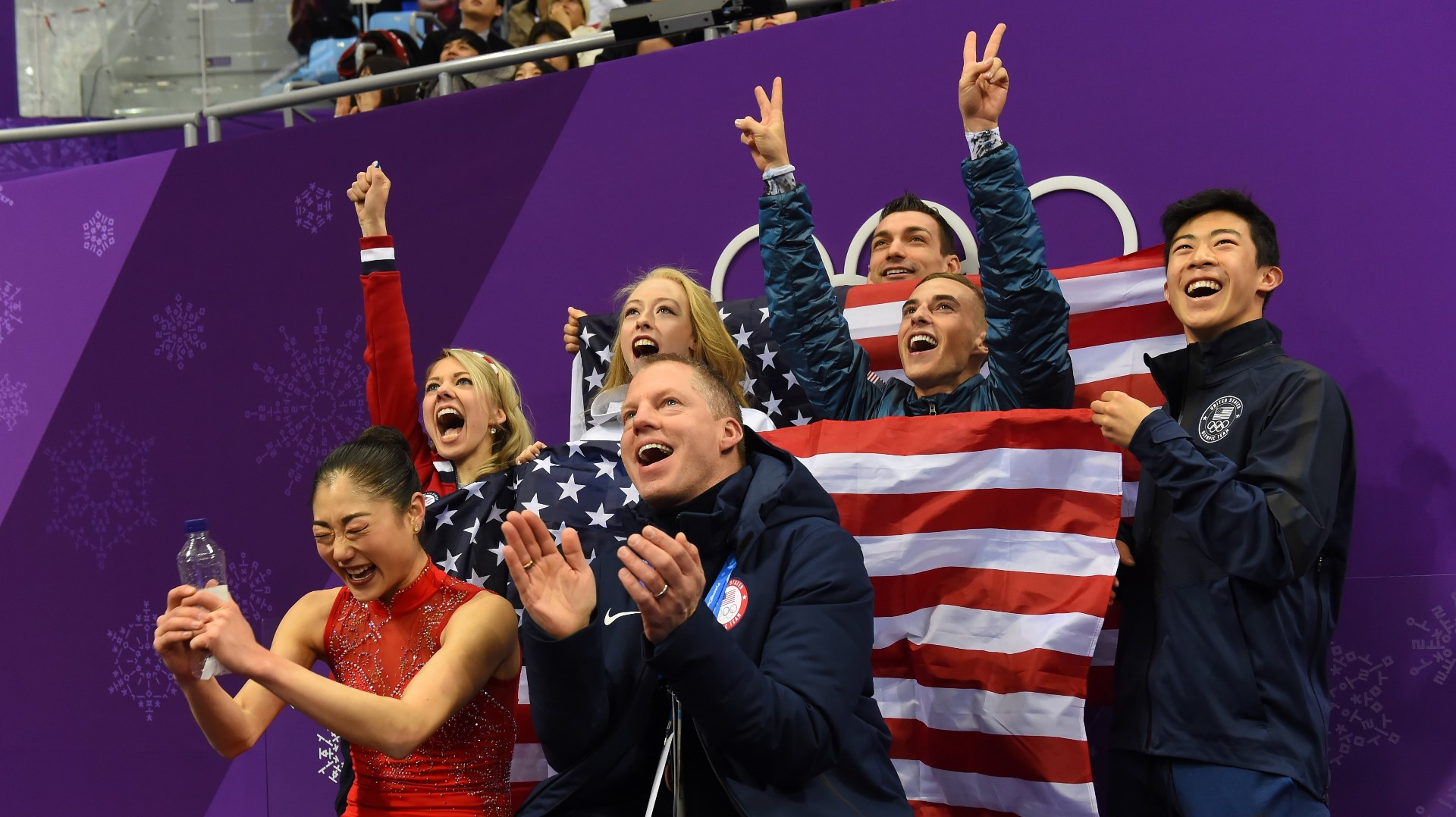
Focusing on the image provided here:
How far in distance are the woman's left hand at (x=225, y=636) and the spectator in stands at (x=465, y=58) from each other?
10.6 ft

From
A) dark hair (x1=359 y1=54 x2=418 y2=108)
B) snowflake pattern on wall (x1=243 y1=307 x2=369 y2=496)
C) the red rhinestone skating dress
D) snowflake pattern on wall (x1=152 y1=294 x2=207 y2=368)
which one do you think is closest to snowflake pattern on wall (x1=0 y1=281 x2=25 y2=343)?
snowflake pattern on wall (x1=152 y1=294 x2=207 y2=368)

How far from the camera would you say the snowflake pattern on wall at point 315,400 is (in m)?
5.55

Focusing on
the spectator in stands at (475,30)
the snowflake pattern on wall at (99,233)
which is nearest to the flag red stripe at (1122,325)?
the spectator in stands at (475,30)

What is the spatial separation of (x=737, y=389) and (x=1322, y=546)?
159 centimetres

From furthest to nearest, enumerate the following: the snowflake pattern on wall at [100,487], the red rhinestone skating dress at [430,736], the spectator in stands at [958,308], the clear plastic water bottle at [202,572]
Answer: the snowflake pattern on wall at [100,487], the spectator in stands at [958,308], the red rhinestone skating dress at [430,736], the clear plastic water bottle at [202,572]

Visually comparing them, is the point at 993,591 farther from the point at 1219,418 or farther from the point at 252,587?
the point at 252,587

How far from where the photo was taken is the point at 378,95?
6.21 metres

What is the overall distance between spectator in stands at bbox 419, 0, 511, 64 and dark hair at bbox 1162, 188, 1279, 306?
148 inches

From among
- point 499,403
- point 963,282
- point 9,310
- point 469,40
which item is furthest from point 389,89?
point 963,282

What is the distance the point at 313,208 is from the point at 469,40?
1.12 metres

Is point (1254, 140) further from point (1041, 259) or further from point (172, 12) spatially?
point (172, 12)

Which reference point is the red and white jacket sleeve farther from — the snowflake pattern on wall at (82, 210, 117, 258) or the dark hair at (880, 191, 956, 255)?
the snowflake pattern on wall at (82, 210, 117, 258)

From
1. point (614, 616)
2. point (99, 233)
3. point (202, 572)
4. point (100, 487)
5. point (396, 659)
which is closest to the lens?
point (614, 616)

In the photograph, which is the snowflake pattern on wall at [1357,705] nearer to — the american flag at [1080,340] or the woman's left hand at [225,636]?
the american flag at [1080,340]
